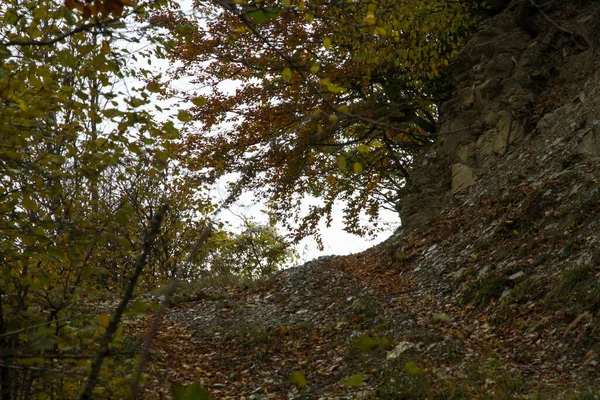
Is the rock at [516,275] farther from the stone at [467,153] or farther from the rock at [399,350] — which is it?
the stone at [467,153]

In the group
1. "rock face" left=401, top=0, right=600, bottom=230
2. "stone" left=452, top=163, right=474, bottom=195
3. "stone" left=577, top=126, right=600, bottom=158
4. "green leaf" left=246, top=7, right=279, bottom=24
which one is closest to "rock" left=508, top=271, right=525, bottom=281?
"stone" left=577, top=126, right=600, bottom=158

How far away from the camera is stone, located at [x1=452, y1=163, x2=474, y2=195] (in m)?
12.6

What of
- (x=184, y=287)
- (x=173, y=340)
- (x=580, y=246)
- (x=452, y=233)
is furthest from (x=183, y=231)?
(x=580, y=246)

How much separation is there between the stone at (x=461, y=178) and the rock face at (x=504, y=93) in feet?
0.08

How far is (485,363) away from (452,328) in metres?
1.48

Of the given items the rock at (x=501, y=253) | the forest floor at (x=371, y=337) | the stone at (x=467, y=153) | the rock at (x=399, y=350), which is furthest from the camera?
the stone at (x=467, y=153)

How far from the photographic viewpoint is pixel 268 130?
14.1 metres

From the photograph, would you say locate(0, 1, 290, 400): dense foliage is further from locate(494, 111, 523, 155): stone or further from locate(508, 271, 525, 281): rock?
locate(494, 111, 523, 155): stone

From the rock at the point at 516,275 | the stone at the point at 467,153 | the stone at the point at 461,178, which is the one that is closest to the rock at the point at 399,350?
the rock at the point at 516,275

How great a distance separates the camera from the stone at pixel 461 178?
495 inches

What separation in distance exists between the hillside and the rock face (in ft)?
0.11

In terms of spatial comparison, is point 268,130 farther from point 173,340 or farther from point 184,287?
point 173,340

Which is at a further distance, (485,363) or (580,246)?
(580,246)

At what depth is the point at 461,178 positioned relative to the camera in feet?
42.0
